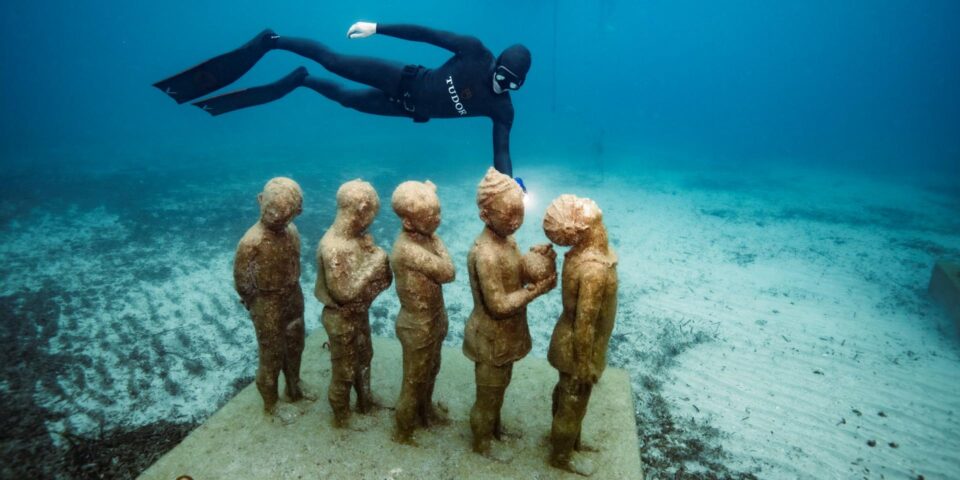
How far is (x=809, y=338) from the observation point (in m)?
6.31

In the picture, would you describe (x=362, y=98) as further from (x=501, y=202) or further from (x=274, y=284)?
(x=501, y=202)

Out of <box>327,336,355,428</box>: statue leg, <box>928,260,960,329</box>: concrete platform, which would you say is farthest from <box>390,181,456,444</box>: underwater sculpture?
<box>928,260,960,329</box>: concrete platform

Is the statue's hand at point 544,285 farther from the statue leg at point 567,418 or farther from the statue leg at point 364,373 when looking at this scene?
the statue leg at point 364,373

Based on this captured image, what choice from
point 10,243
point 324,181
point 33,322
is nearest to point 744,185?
point 324,181

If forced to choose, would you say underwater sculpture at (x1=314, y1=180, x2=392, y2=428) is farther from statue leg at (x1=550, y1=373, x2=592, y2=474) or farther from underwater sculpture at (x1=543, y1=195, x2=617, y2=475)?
statue leg at (x1=550, y1=373, x2=592, y2=474)

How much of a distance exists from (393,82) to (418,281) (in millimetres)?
4067

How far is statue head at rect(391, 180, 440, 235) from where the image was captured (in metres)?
2.92

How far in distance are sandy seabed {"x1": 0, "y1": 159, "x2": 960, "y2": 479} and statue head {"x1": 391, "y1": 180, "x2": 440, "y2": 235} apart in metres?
2.92

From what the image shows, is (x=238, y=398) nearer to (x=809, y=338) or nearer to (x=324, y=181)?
(x=809, y=338)

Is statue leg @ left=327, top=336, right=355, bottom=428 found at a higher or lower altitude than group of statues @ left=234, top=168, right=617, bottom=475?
lower

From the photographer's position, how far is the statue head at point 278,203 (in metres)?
3.13

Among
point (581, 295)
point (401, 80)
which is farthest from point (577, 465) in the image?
point (401, 80)

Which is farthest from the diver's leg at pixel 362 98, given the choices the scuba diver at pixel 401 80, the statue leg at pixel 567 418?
the statue leg at pixel 567 418

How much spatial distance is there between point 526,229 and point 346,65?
5.56m
